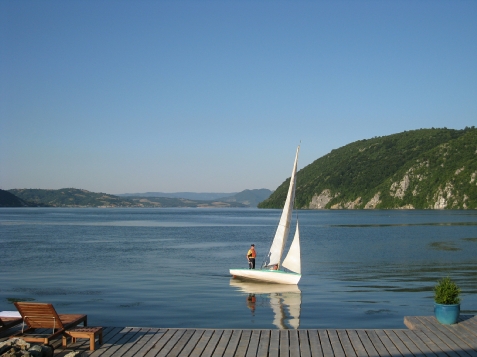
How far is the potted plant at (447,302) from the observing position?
15.7 meters

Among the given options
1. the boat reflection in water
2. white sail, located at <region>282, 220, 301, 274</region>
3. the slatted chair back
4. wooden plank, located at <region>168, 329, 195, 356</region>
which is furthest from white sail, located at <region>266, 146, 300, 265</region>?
the slatted chair back

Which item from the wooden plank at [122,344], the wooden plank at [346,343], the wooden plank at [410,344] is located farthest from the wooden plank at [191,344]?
the wooden plank at [410,344]

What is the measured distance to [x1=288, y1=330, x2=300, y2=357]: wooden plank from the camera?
13117 mm

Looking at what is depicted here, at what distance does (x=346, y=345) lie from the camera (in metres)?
A: 13.8

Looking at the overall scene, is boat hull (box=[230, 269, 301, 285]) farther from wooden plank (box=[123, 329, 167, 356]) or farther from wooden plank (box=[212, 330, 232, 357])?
wooden plank (box=[123, 329, 167, 356])

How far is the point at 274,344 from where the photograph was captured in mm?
13898

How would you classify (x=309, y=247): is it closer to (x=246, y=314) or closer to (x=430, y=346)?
(x=246, y=314)

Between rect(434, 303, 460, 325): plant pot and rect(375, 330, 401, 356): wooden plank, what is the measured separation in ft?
6.53

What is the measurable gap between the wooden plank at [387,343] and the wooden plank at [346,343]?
2.81 ft

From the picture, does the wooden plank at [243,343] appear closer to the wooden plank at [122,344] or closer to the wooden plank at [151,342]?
the wooden plank at [151,342]

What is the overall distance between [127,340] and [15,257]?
127 ft

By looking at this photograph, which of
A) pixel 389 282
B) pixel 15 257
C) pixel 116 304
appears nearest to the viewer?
pixel 116 304

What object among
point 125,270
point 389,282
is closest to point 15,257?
point 125,270

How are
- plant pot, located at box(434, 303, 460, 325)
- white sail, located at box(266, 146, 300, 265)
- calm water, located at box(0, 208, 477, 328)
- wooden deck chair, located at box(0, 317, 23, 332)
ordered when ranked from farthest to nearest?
white sail, located at box(266, 146, 300, 265), calm water, located at box(0, 208, 477, 328), plant pot, located at box(434, 303, 460, 325), wooden deck chair, located at box(0, 317, 23, 332)
